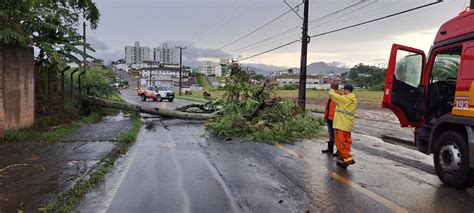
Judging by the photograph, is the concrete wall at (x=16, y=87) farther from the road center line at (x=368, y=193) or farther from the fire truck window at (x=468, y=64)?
the fire truck window at (x=468, y=64)

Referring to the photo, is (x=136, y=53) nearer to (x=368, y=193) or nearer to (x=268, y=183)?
(x=268, y=183)

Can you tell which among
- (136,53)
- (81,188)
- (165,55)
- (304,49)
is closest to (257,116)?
(304,49)

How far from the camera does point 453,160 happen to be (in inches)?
244

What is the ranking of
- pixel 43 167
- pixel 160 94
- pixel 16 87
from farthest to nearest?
pixel 160 94
pixel 16 87
pixel 43 167

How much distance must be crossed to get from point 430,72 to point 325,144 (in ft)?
13.4

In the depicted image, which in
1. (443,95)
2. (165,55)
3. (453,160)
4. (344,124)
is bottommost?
(453,160)

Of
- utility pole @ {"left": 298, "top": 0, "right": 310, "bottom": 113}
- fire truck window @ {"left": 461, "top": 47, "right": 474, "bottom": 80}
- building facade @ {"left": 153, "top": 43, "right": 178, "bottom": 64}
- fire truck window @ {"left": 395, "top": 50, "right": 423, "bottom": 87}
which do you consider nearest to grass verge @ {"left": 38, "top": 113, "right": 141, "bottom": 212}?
fire truck window @ {"left": 395, "top": 50, "right": 423, "bottom": 87}

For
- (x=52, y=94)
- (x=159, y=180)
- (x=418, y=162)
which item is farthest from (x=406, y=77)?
(x=52, y=94)

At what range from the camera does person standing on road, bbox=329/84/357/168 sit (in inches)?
297

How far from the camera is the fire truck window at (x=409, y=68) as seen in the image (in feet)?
24.7

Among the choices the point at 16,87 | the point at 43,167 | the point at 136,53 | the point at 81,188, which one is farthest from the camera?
the point at 136,53

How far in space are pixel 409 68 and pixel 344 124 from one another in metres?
1.73

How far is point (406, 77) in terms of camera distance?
24.9ft

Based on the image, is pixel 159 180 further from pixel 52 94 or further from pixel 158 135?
pixel 52 94
